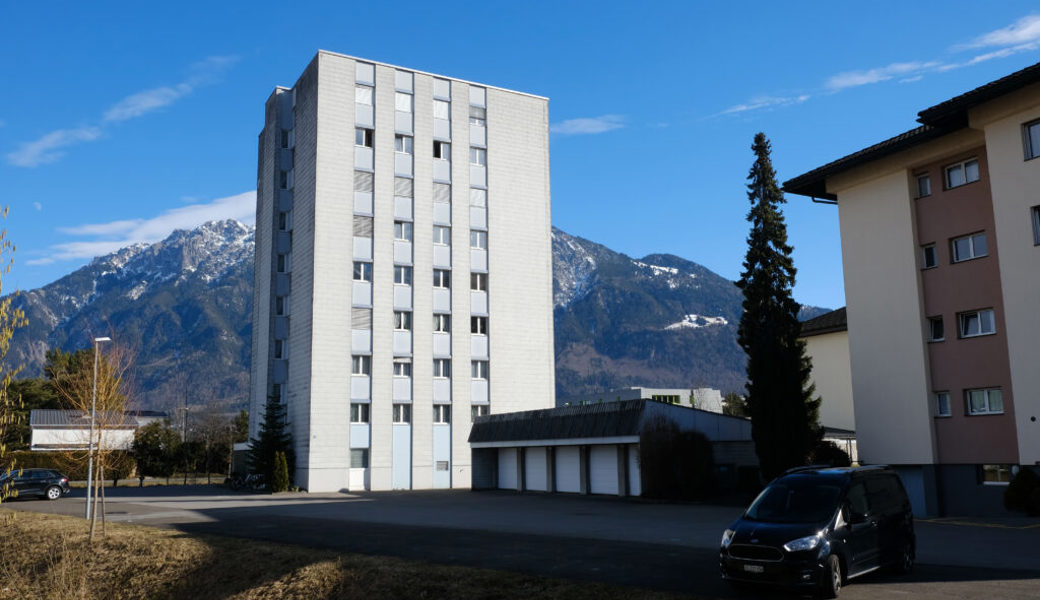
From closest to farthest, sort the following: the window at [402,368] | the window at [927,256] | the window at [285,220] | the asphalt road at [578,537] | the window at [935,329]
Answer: the asphalt road at [578,537] → the window at [935,329] → the window at [927,256] → the window at [402,368] → the window at [285,220]

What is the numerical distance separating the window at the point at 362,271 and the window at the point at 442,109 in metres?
12.0

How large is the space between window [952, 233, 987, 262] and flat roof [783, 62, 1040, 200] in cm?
386

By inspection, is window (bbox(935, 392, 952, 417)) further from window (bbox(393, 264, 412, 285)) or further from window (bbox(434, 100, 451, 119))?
window (bbox(434, 100, 451, 119))

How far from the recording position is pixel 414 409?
5428 cm

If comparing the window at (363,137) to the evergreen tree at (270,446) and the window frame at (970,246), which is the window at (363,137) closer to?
the evergreen tree at (270,446)

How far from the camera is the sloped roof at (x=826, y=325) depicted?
48625mm

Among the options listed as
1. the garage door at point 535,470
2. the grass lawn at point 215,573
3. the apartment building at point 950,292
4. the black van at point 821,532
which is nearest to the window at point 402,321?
the garage door at point 535,470

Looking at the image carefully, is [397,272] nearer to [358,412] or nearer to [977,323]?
[358,412]

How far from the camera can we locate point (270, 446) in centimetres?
5197

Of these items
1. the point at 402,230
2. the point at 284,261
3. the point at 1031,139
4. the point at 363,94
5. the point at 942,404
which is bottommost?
the point at 942,404

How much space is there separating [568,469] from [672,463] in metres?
8.57

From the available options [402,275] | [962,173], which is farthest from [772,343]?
[402,275]

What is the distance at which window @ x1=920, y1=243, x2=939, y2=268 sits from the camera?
102 feet

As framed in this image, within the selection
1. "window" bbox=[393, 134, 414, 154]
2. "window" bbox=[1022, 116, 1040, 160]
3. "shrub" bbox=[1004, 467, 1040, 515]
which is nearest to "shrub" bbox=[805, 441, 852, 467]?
"shrub" bbox=[1004, 467, 1040, 515]
